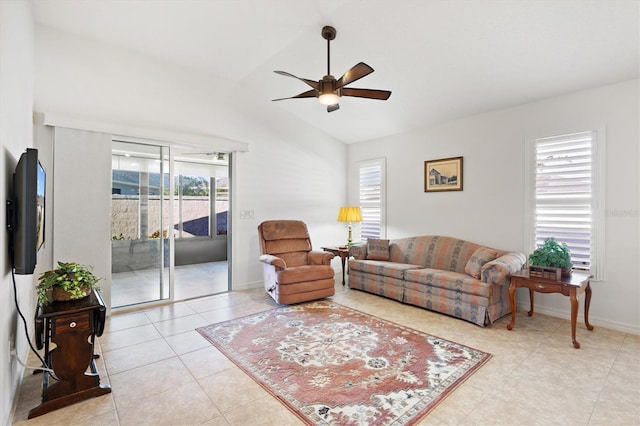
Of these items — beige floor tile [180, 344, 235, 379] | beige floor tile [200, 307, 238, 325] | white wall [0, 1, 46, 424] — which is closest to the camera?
white wall [0, 1, 46, 424]

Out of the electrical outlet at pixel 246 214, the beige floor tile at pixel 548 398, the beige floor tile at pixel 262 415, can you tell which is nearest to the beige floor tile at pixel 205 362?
the beige floor tile at pixel 262 415

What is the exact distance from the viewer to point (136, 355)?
2787mm

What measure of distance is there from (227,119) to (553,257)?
14.6 feet

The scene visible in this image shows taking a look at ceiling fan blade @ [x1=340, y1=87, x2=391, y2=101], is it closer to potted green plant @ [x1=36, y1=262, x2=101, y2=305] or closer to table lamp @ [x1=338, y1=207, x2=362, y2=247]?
potted green plant @ [x1=36, y1=262, x2=101, y2=305]

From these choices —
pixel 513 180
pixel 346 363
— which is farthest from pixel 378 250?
pixel 346 363

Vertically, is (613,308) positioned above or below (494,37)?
below

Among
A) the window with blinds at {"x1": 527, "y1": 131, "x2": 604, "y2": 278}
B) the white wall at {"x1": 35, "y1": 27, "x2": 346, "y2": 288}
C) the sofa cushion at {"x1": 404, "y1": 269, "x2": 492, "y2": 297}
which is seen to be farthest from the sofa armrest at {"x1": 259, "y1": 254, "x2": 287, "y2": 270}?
the window with blinds at {"x1": 527, "y1": 131, "x2": 604, "y2": 278}

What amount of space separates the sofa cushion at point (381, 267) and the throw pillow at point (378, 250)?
0.31 feet

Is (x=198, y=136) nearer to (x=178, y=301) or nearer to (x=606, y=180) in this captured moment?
(x=178, y=301)

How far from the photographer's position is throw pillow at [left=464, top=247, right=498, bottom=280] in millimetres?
3703

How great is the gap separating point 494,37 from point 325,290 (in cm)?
340

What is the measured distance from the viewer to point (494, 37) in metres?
2.96

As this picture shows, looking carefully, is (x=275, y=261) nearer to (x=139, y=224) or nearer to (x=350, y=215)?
(x=139, y=224)

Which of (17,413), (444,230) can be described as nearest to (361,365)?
(17,413)
